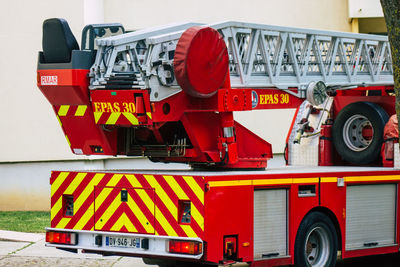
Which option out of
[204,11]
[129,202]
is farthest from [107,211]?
[204,11]

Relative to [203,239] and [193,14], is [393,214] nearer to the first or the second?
[203,239]

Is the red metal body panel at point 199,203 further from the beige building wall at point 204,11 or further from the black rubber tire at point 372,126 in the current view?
the beige building wall at point 204,11

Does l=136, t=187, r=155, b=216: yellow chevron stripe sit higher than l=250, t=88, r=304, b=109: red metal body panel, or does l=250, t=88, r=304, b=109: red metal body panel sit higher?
l=250, t=88, r=304, b=109: red metal body panel

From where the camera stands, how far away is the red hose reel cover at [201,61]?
8.90 metres

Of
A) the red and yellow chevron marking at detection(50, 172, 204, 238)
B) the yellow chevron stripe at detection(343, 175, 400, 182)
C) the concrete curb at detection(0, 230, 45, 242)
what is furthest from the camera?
the concrete curb at detection(0, 230, 45, 242)

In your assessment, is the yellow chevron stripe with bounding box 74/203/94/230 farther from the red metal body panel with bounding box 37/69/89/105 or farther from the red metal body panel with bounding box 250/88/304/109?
the red metal body panel with bounding box 250/88/304/109

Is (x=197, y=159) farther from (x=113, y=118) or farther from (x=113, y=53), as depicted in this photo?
(x=113, y=53)

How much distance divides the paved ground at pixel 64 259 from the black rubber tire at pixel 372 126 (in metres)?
1.45

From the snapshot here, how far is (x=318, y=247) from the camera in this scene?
987 centimetres

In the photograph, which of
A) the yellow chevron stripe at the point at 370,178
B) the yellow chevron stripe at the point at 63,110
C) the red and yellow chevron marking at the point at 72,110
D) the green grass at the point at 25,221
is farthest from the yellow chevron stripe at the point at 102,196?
the green grass at the point at 25,221

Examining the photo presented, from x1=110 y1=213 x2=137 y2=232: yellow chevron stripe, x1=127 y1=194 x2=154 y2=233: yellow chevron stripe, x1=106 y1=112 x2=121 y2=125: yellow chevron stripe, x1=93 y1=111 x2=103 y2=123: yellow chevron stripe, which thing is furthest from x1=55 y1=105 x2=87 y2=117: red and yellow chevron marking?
x1=110 y1=213 x2=137 y2=232: yellow chevron stripe

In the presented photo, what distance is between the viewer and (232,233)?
8.69 meters

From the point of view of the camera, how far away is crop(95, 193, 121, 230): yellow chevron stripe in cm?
917

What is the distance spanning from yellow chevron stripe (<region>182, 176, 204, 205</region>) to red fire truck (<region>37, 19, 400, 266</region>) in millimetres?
16
